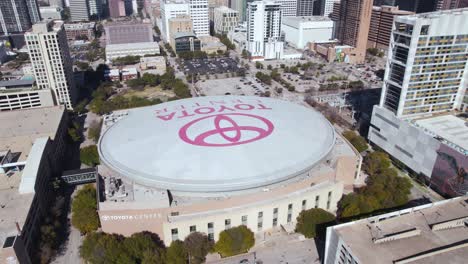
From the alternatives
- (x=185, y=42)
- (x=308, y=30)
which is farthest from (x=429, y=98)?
(x=185, y=42)

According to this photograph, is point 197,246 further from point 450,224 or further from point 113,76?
point 113,76

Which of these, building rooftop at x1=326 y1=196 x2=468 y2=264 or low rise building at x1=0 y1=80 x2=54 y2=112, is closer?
→ building rooftop at x1=326 y1=196 x2=468 y2=264

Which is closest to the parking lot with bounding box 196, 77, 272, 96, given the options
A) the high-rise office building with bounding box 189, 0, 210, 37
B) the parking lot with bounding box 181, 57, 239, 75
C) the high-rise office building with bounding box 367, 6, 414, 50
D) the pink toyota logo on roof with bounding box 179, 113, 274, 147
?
the parking lot with bounding box 181, 57, 239, 75

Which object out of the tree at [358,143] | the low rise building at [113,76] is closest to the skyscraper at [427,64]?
the tree at [358,143]

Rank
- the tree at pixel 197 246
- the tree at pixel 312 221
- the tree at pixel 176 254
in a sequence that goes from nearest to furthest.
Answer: the tree at pixel 176 254 < the tree at pixel 197 246 < the tree at pixel 312 221

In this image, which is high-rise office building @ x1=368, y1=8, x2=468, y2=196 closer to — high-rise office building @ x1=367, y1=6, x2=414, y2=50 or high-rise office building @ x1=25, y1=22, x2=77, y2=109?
high-rise office building @ x1=25, y1=22, x2=77, y2=109

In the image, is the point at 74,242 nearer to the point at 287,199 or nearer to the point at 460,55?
the point at 287,199

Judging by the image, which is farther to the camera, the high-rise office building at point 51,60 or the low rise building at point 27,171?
the high-rise office building at point 51,60

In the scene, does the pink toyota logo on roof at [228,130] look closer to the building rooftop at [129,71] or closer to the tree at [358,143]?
the tree at [358,143]
